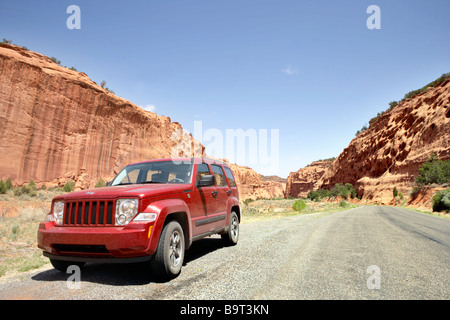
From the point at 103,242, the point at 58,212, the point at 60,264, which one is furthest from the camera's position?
the point at 60,264

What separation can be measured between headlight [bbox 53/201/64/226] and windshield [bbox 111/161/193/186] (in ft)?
4.62

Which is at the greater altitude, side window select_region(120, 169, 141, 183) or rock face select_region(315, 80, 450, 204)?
rock face select_region(315, 80, 450, 204)

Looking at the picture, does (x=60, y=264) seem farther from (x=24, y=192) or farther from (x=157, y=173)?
(x=24, y=192)

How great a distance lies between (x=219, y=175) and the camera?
7.02 metres

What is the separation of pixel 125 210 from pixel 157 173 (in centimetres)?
177

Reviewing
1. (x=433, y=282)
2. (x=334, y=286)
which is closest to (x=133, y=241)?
(x=334, y=286)

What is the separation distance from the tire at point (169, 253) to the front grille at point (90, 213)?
0.78m

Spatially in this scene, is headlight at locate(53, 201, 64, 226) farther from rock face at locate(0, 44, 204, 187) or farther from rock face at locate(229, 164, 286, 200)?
rock face at locate(229, 164, 286, 200)

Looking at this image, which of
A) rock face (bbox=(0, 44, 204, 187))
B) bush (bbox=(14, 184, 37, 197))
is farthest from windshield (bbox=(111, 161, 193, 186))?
rock face (bbox=(0, 44, 204, 187))

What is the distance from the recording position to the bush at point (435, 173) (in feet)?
123

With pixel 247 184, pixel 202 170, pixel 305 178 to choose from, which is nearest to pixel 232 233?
pixel 202 170

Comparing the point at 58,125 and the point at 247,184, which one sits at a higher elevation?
the point at 58,125

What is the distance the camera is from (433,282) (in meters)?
3.70

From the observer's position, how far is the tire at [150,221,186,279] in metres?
3.76
